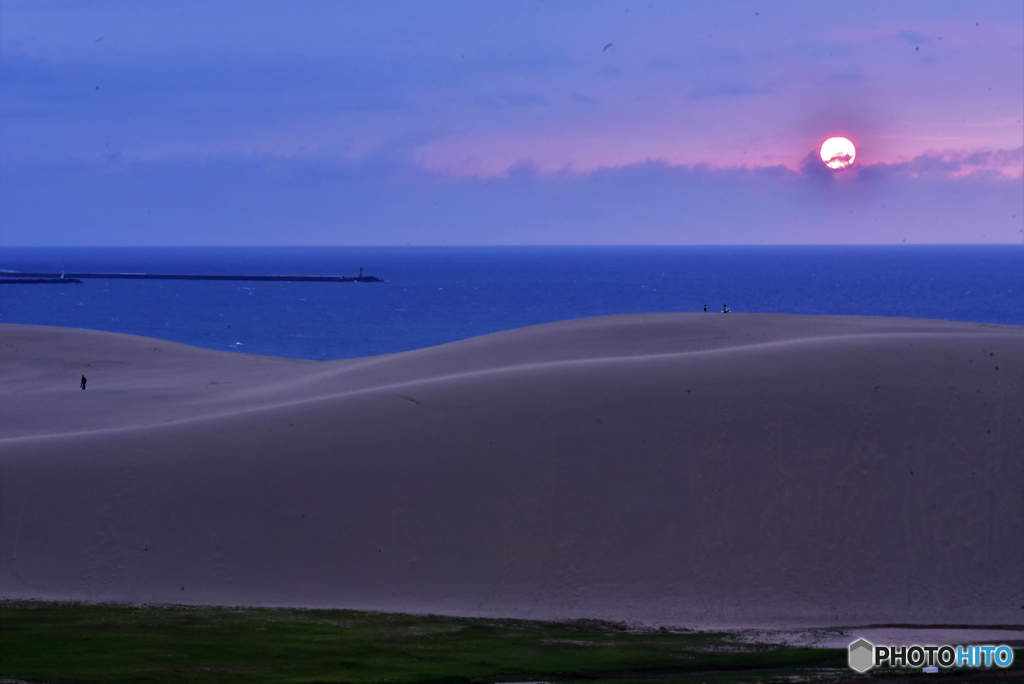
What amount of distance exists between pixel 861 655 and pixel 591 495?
22.4 feet

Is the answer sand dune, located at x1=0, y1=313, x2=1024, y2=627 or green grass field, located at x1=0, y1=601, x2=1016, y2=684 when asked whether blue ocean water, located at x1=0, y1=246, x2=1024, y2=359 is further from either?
green grass field, located at x1=0, y1=601, x2=1016, y2=684

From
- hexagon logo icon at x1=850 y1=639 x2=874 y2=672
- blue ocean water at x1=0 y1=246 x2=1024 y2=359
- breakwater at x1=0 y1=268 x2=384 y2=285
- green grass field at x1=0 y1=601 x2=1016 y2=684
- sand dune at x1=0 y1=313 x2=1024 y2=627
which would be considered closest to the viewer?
green grass field at x1=0 y1=601 x2=1016 y2=684

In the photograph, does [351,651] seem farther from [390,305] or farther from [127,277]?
[127,277]

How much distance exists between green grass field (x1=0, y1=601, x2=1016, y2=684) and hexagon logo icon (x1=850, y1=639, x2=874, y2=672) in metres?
0.20

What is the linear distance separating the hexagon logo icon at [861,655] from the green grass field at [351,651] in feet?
0.66

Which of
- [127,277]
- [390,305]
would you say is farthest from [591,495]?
[127,277]

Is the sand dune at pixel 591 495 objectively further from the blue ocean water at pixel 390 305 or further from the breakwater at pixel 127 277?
the breakwater at pixel 127 277

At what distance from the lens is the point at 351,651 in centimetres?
1366

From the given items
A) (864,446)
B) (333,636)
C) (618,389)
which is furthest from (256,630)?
(864,446)

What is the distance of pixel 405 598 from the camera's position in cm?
1817

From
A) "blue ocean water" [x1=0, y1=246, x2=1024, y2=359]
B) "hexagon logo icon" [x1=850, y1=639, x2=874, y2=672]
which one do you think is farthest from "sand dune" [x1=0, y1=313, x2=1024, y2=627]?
"blue ocean water" [x1=0, y1=246, x2=1024, y2=359]

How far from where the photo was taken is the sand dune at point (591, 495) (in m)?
18.0

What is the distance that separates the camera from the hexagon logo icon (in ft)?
44.2

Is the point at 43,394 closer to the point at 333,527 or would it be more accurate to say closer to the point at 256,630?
the point at 333,527
